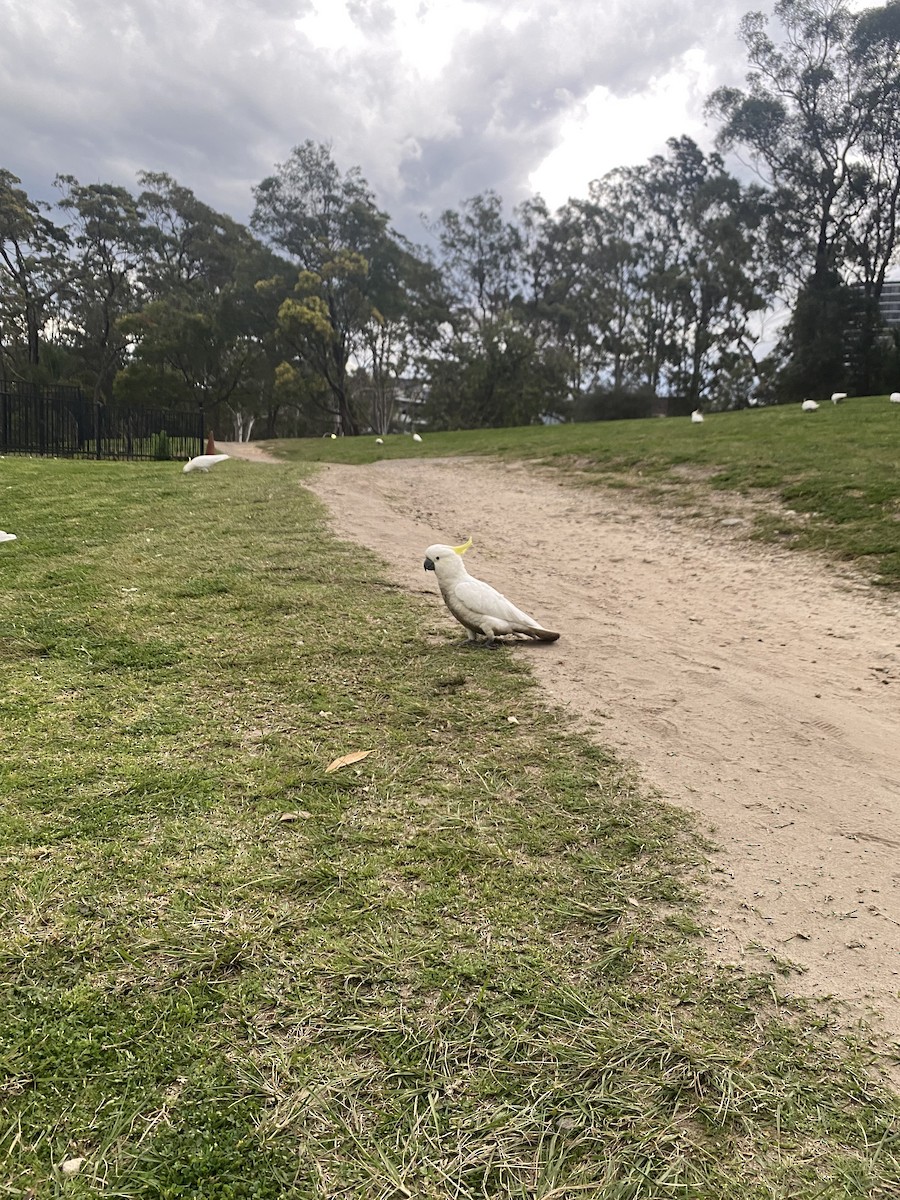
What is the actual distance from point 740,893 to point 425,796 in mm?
1013

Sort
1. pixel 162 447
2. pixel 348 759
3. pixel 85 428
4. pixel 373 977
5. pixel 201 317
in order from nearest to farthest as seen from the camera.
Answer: pixel 373 977, pixel 348 759, pixel 85 428, pixel 162 447, pixel 201 317

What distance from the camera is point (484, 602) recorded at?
12.0ft

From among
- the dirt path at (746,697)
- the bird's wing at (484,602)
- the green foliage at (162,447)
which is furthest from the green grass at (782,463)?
the green foliage at (162,447)

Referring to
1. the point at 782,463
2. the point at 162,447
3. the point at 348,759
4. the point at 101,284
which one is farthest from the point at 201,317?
the point at 348,759

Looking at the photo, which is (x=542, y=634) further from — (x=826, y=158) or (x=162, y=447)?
(x=826, y=158)

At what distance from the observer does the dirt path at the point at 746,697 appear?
183cm

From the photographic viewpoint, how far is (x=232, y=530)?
654 centimetres

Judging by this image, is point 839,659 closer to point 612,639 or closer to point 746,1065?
point 612,639

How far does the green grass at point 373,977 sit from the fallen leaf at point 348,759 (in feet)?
0.11

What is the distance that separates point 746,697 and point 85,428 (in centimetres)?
1712

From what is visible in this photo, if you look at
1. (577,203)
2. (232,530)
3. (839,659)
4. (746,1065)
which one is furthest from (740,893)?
(577,203)

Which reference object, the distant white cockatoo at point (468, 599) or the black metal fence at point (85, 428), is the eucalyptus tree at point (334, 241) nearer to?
the black metal fence at point (85, 428)

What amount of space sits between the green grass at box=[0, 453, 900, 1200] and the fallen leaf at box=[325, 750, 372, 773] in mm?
33

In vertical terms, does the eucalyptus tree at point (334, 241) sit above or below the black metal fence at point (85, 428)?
above
